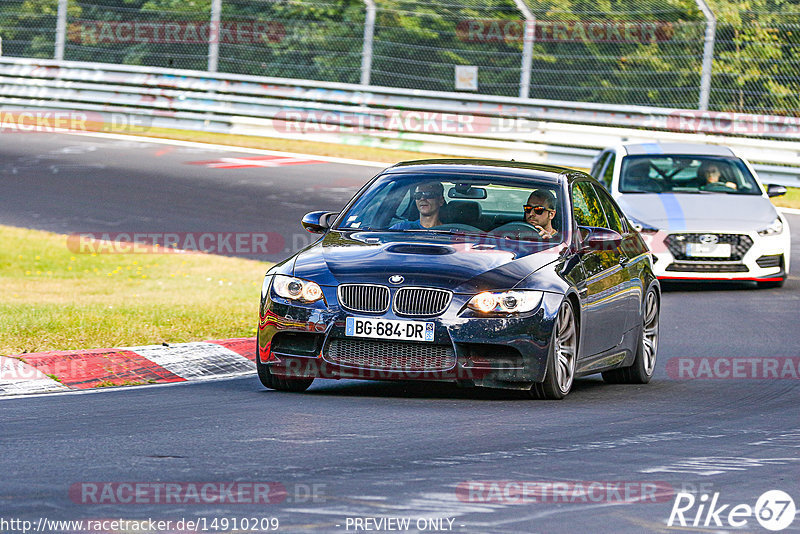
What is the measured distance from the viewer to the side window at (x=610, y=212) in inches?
423

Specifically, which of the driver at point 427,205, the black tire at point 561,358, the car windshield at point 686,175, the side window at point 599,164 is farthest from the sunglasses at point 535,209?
the side window at point 599,164

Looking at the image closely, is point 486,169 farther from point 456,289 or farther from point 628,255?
point 456,289

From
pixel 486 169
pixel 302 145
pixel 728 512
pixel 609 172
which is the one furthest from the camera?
pixel 302 145

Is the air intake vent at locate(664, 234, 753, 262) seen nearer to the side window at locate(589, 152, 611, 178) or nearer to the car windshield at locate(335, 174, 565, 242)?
the side window at locate(589, 152, 611, 178)

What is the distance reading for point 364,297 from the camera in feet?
28.2

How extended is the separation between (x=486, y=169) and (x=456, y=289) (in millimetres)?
1771

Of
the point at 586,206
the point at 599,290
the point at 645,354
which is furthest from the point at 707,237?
the point at 599,290

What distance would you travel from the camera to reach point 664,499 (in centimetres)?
600

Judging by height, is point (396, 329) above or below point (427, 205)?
below

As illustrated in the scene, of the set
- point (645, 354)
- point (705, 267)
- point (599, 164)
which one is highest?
point (599, 164)

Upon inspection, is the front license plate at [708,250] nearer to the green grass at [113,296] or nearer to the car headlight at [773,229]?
the car headlight at [773,229]

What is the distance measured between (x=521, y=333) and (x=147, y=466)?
9.07 ft

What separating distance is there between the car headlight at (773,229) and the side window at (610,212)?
4969 mm

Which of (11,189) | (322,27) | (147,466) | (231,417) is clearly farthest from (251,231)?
(147,466)
